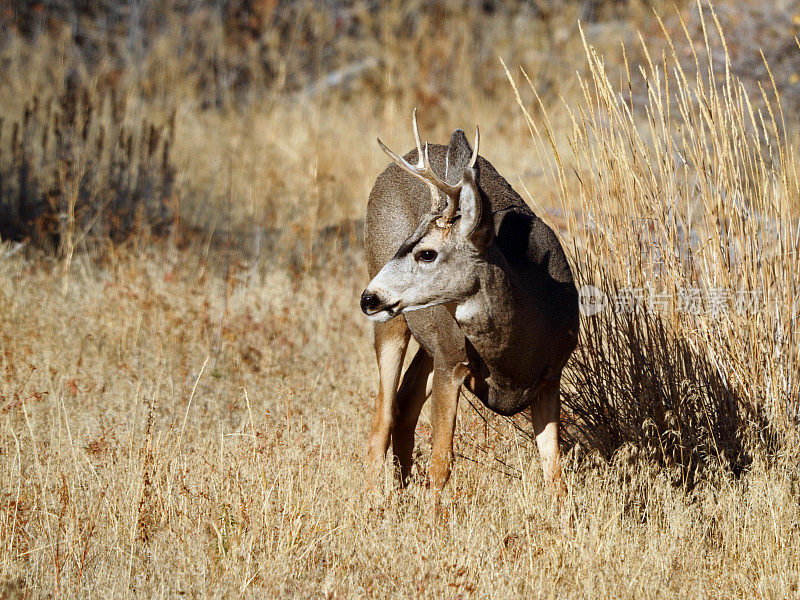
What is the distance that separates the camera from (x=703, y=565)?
404 centimetres

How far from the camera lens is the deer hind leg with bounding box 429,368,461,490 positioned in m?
4.43

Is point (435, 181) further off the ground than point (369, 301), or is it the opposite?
point (435, 181)

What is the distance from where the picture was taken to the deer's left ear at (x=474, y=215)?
4.00m

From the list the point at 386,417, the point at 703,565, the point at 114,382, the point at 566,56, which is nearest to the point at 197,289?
the point at 114,382

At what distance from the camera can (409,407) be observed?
17.4 feet

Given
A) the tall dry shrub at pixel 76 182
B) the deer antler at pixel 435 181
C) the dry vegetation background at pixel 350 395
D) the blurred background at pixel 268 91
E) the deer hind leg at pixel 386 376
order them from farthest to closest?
1. the blurred background at pixel 268 91
2. the tall dry shrub at pixel 76 182
3. the deer hind leg at pixel 386 376
4. the deer antler at pixel 435 181
5. the dry vegetation background at pixel 350 395

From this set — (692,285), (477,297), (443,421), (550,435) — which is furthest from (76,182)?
(692,285)

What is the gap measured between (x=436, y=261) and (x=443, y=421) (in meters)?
0.76

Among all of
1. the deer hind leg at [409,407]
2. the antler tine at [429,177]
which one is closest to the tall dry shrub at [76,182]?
the deer hind leg at [409,407]

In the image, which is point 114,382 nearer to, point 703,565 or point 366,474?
point 366,474

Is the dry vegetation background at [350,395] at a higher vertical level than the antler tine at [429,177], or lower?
lower

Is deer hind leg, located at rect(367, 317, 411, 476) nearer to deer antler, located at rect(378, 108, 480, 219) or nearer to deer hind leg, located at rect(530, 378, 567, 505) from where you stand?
deer hind leg, located at rect(530, 378, 567, 505)

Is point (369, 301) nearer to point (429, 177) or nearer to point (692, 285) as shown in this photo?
point (429, 177)

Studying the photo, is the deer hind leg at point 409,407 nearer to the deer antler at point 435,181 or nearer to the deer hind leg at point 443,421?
the deer hind leg at point 443,421
